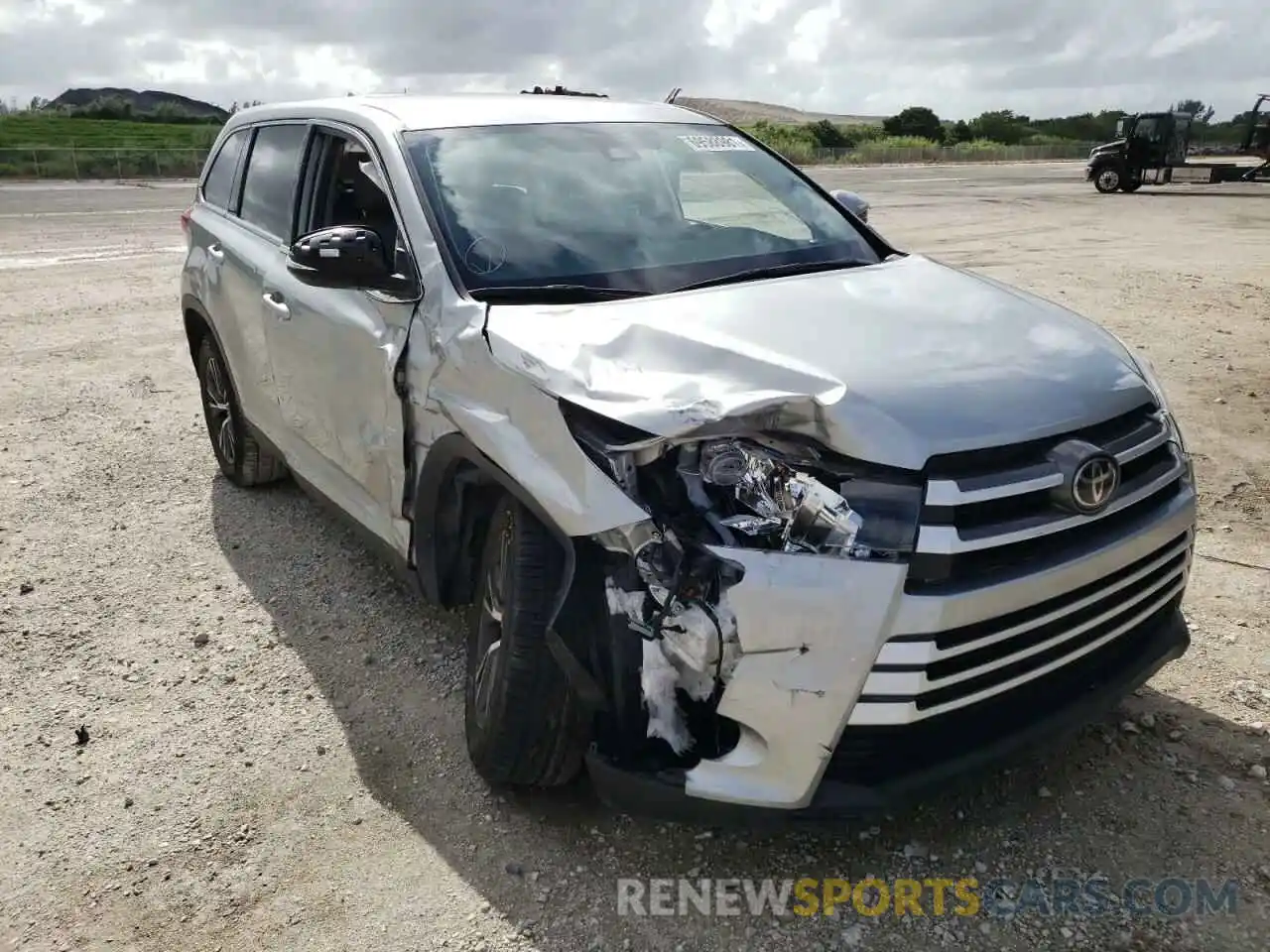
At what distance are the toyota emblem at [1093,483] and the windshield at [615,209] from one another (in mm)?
1277

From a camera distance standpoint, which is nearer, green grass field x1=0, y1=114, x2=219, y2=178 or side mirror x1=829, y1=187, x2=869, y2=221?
side mirror x1=829, y1=187, x2=869, y2=221

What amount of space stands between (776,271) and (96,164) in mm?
37691

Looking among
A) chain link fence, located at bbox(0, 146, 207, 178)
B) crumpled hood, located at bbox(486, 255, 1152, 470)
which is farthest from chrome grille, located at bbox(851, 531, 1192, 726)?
chain link fence, located at bbox(0, 146, 207, 178)

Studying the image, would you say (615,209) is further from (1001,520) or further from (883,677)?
(883,677)

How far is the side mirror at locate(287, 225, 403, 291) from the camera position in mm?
3027

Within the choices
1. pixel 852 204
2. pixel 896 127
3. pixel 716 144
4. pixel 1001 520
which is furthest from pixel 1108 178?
pixel 896 127

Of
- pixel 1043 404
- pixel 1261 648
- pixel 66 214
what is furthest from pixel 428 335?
pixel 66 214

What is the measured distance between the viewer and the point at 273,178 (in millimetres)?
4441

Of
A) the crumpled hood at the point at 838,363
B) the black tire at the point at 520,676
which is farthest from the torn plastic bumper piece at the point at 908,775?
the crumpled hood at the point at 838,363

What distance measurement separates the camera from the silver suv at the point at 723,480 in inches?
85.1

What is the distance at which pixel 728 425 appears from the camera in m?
2.24

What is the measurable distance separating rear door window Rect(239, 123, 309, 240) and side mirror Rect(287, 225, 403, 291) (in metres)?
1.11

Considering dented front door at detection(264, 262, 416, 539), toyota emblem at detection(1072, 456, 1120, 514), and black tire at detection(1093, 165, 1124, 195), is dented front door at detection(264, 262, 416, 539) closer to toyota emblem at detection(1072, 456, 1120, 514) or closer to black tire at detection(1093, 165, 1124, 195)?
toyota emblem at detection(1072, 456, 1120, 514)

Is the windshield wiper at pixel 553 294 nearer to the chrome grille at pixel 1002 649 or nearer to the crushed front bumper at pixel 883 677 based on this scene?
the crushed front bumper at pixel 883 677
